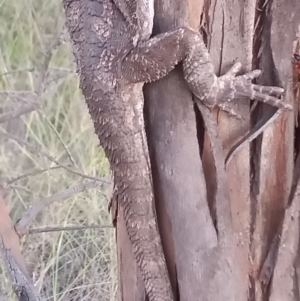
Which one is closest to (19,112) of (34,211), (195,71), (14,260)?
(34,211)

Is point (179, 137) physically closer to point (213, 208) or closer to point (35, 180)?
point (213, 208)

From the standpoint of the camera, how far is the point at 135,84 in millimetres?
888

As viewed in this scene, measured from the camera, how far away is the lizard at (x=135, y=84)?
812 millimetres

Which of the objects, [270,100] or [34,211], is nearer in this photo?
[270,100]

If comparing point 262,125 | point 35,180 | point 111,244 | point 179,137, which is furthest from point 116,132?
point 35,180

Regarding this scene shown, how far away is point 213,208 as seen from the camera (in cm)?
80

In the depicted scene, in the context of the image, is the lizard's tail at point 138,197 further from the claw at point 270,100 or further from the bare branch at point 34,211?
the bare branch at point 34,211

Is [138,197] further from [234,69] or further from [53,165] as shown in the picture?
[53,165]

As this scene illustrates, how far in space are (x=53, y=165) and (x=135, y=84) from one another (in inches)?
52.6

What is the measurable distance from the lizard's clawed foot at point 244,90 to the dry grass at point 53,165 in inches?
52.4

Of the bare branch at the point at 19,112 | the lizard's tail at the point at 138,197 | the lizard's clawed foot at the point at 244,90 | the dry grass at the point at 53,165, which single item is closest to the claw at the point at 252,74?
the lizard's clawed foot at the point at 244,90

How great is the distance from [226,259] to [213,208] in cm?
9

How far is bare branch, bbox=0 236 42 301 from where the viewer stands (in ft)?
3.44

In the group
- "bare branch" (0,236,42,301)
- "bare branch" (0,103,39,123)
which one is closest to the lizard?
"bare branch" (0,236,42,301)
